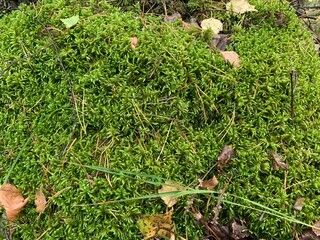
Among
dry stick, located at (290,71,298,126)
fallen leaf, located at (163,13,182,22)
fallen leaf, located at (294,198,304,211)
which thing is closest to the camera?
fallen leaf, located at (294,198,304,211)

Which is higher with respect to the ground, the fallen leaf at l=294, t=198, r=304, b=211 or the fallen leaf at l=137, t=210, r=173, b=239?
the fallen leaf at l=137, t=210, r=173, b=239

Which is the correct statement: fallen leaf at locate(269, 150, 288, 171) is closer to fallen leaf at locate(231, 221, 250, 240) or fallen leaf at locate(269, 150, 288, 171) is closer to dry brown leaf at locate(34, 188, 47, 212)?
fallen leaf at locate(231, 221, 250, 240)

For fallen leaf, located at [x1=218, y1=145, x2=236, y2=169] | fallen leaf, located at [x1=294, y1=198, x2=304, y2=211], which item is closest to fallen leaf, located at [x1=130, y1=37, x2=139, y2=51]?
fallen leaf, located at [x1=218, y1=145, x2=236, y2=169]

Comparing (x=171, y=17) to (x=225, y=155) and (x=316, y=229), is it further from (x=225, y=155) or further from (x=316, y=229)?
(x=316, y=229)

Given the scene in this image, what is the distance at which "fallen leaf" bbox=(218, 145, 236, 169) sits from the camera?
1916mm

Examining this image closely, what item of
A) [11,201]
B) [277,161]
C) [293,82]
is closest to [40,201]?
[11,201]

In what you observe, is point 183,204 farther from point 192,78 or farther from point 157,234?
point 192,78

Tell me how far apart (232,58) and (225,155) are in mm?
596

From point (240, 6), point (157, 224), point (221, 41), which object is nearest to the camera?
point (157, 224)

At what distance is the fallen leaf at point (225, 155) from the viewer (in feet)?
6.29

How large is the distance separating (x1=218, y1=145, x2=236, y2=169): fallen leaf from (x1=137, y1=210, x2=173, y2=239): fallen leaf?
1.25 feet

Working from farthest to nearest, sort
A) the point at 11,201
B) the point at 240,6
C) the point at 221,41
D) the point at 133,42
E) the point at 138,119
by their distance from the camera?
the point at 240,6, the point at 221,41, the point at 133,42, the point at 138,119, the point at 11,201

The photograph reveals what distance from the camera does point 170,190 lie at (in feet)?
5.91

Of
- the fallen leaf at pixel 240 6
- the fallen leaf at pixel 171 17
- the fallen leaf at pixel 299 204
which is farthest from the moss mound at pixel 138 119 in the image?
the fallen leaf at pixel 240 6
